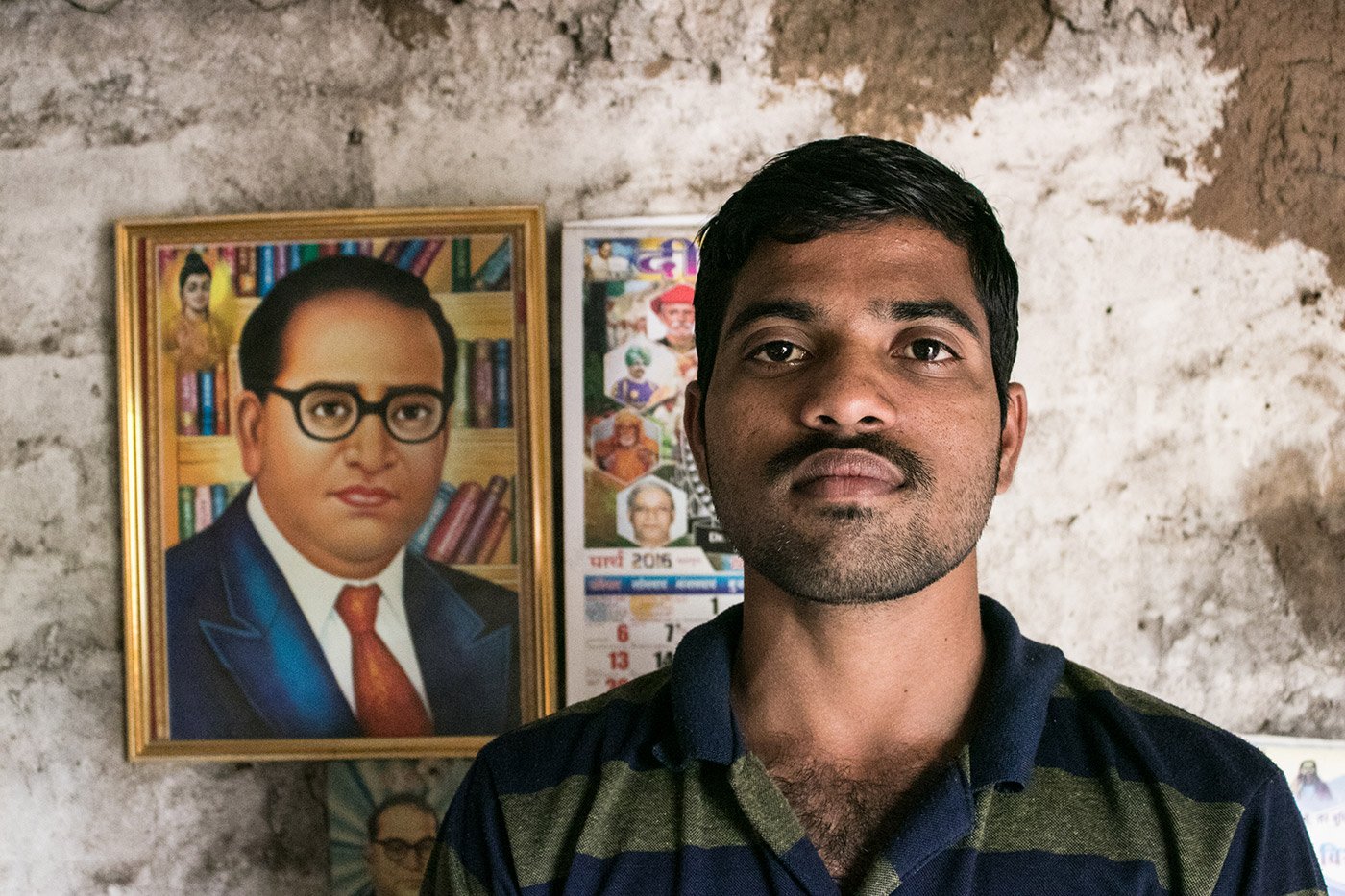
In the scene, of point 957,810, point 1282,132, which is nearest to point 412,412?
point 957,810

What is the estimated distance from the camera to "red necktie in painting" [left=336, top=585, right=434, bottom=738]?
1.68 meters

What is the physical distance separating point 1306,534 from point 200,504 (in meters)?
1.63

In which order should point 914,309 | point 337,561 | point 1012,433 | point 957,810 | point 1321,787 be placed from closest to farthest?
1. point 957,810
2. point 914,309
3. point 1012,433
4. point 1321,787
5. point 337,561

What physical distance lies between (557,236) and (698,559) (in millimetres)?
531

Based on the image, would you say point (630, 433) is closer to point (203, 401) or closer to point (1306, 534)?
point (203, 401)

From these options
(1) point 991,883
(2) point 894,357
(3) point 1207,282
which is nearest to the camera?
(1) point 991,883

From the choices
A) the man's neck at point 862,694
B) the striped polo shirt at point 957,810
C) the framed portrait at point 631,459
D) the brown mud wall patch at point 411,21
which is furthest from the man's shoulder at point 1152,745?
the brown mud wall patch at point 411,21

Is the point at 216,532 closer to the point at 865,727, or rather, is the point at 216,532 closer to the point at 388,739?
the point at 388,739

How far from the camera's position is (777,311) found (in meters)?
1.26

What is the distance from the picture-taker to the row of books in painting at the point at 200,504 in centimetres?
172

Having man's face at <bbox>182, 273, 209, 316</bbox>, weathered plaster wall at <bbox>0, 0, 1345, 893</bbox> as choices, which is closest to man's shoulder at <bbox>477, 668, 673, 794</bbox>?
weathered plaster wall at <bbox>0, 0, 1345, 893</bbox>

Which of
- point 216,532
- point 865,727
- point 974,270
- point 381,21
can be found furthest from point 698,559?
point 381,21

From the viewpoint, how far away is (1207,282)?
5.42 feet

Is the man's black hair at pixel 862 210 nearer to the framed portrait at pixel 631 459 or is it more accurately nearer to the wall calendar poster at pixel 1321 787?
the framed portrait at pixel 631 459
